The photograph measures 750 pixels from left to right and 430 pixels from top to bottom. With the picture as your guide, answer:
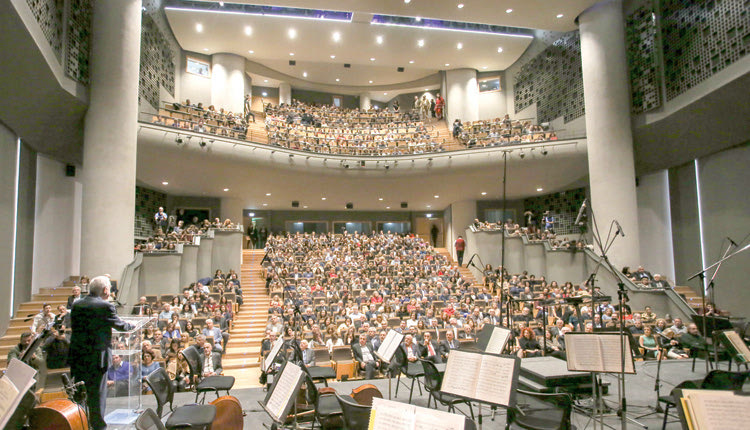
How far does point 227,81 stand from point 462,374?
1970cm

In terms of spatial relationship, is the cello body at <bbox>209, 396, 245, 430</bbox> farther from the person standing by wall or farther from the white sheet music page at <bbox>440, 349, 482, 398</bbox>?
the person standing by wall

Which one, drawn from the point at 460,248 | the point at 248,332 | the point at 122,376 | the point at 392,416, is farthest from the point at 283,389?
the point at 460,248

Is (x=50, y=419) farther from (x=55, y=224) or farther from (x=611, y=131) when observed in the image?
(x=611, y=131)

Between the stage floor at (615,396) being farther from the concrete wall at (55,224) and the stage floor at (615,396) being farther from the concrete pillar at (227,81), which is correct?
the concrete pillar at (227,81)

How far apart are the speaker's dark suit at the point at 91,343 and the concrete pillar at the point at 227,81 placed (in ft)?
58.1

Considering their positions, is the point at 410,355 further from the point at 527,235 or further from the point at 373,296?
the point at 527,235

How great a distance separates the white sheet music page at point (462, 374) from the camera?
3266 millimetres

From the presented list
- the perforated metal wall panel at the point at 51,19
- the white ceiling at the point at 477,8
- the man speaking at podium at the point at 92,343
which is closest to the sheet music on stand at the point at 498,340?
the man speaking at podium at the point at 92,343

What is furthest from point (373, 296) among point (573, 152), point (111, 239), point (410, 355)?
point (573, 152)

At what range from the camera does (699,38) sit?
11484 millimetres

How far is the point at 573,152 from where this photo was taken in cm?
1527

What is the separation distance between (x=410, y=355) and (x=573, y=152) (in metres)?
10.6

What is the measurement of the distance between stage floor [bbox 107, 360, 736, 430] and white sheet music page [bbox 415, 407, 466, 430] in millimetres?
2803

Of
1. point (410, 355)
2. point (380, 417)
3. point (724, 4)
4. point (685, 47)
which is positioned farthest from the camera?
point (685, 47)
